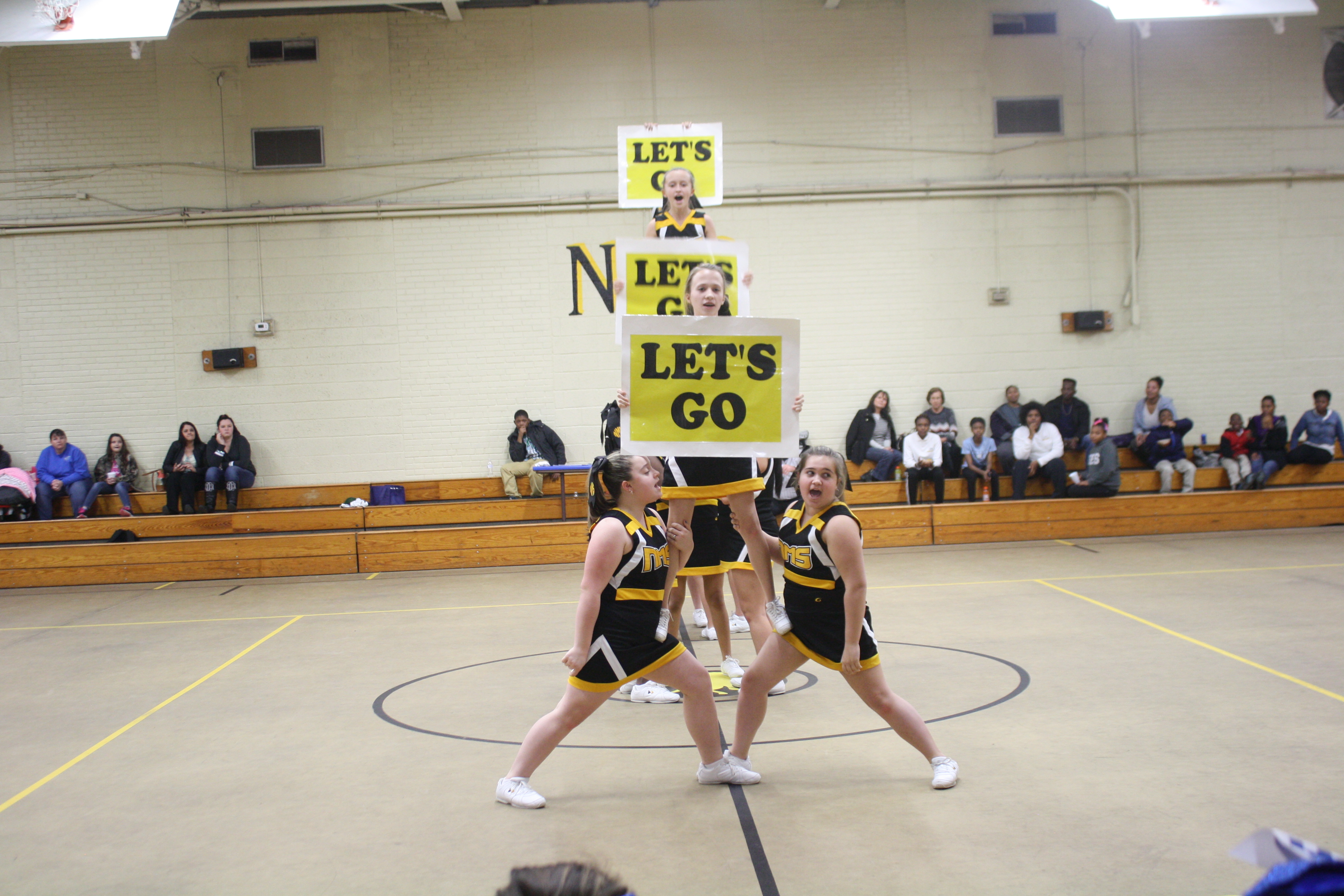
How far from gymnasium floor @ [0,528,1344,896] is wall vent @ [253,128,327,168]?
25.8 feet

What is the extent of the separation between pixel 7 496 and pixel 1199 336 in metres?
16.6

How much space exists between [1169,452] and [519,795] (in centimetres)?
1151

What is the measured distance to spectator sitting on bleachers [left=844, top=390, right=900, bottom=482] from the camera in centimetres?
1313

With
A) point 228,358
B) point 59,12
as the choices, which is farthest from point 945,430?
point 59,12

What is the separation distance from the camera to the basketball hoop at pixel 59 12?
10352 millimetres

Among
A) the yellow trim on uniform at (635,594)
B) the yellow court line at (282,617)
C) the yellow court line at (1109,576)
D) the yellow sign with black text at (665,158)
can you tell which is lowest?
the yellow court line at (282,617)

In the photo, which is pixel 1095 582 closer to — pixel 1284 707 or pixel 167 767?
pixel 1284 707

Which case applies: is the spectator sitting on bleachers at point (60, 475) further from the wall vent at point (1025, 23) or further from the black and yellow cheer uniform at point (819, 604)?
the wall vent at point (1025, 23)

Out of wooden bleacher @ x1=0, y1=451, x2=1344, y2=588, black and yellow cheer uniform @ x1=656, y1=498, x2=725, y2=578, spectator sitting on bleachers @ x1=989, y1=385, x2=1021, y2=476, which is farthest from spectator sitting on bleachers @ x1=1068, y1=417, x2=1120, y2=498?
black and yellow cheer uniform @ x1=656, y1=498, x2=725, y2=578

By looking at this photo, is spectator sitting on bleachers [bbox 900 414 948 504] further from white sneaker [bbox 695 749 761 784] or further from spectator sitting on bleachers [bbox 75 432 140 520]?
spectator sitting on bleachers [bbox 75 432 140 520]

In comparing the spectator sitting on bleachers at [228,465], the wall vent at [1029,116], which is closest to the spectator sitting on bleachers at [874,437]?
the wall vent at [1029,116]

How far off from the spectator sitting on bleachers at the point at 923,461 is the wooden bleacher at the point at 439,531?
0.42 m

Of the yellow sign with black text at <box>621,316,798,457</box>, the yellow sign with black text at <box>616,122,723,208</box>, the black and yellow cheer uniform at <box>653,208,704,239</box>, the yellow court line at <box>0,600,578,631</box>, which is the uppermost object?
the yellow sign with black text at <box>616,122,723,208</box>

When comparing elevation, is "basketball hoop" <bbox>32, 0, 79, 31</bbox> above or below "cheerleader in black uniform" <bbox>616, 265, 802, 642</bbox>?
above
